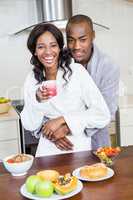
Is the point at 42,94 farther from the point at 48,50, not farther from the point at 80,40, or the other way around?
the point at 80,40

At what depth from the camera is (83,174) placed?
1155 millimetres

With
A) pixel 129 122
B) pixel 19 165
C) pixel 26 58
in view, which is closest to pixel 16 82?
pixel 26 58

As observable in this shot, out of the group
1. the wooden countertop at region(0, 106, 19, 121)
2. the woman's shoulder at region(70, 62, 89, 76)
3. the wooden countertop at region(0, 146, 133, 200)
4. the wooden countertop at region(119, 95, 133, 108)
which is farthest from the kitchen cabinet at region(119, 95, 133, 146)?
the wooden countertop at region(0, 146, 133, 200)

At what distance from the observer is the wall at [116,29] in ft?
9.82

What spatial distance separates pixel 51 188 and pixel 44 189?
0.9 inches

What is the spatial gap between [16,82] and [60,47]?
146 centimetres

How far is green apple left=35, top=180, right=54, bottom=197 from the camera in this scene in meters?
1.02

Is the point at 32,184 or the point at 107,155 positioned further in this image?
the point at 107,155

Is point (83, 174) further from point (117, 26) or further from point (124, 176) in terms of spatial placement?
point (117, 26)

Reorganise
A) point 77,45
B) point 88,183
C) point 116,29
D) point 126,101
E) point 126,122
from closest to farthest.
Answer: point 88,183 → point 77,45 → point 126,122 → point 126,101 → point 116,29

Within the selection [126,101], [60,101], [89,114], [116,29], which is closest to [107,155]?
[89,114]

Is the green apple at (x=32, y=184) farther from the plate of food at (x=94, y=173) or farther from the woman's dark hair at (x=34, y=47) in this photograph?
the woman's dark hair at (x=34, y=47)

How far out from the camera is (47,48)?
155cm

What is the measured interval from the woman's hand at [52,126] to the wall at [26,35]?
59.3 inches
